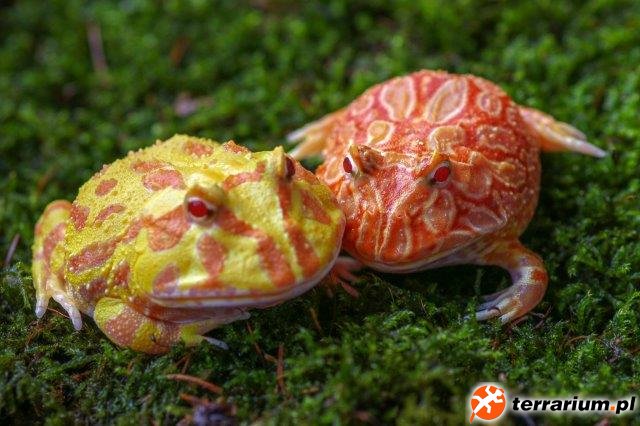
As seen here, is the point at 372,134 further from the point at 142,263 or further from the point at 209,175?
the point at 142,263

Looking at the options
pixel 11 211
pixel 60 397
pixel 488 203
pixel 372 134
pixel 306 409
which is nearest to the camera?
pixel 306 409

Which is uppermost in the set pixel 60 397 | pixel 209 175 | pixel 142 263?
pixel 209 175

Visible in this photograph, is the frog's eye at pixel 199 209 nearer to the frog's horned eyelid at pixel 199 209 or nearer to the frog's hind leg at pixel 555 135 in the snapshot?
the frog's horned eyelid at pixel 199 209

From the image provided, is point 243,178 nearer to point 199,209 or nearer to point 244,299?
point 199,209

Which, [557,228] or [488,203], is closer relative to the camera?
[488,203]

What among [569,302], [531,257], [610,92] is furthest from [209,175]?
[610,92]
